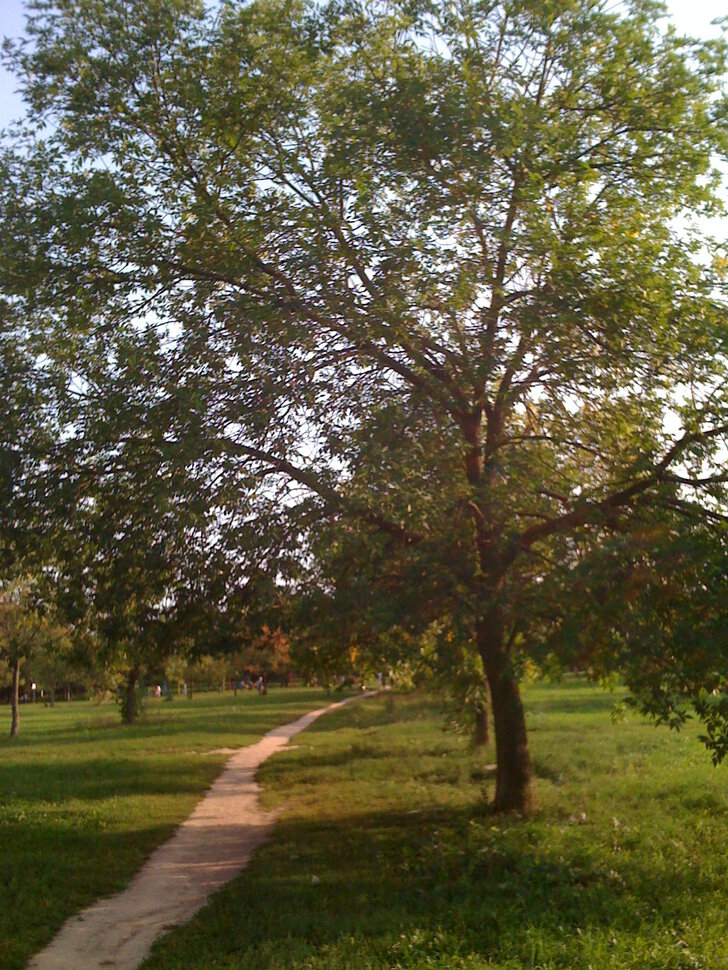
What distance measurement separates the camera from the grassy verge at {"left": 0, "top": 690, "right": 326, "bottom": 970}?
10117 millimetres

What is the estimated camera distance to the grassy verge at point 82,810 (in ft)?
33.2

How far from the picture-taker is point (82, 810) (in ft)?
53.3

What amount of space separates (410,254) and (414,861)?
23.0 ft

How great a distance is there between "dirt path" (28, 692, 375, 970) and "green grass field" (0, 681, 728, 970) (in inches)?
9.3

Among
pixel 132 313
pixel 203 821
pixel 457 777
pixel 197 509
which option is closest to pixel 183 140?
pixel 132 313

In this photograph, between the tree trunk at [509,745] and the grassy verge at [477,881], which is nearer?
the grassy verge at [477,881]

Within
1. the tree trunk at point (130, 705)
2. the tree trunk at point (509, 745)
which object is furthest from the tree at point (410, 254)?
the tree trunk at point (130, 705)

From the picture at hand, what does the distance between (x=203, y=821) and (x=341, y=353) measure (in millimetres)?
8193

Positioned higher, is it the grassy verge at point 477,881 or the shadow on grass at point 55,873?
the shadow on grass at point 55,873

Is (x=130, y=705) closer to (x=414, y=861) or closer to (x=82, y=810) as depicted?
(x=82, y=810)

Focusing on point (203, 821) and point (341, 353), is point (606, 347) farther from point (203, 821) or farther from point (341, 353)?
point (203, 821)

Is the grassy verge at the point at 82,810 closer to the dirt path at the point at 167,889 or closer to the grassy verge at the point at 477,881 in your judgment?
the dirt path at the point at 167,889

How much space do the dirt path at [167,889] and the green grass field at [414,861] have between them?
24 centimetres

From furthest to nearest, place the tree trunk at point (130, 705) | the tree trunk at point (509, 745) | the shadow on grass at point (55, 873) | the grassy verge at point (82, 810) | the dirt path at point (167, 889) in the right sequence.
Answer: the tree trunk at point (130, 705) → the tree trunk at point (509, 745) → the grassy verge at point (82, 810) → the shadow on grass at point (55, 873) → the dirt path at point (167, 889)
